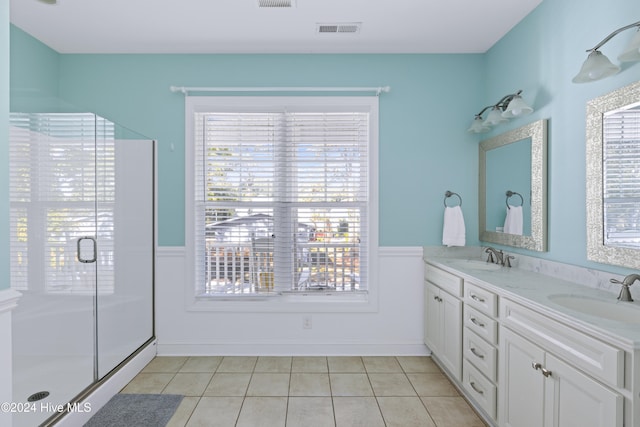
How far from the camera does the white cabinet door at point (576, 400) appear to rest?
A: 1.24 m

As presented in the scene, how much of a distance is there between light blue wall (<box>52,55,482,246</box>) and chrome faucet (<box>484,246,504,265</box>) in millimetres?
273

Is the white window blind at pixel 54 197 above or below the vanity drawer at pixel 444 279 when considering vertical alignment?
above

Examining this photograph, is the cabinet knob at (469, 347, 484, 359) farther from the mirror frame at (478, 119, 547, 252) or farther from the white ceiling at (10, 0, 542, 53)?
the white ceiling at (10, 0, 542, 53)

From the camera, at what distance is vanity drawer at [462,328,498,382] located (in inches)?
79.8

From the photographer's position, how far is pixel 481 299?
7.09 feet

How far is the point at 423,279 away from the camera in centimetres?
318

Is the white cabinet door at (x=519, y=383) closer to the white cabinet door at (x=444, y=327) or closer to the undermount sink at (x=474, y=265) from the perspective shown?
the white cabinet door at (x=444, y=327)

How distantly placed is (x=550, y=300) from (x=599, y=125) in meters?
0.96

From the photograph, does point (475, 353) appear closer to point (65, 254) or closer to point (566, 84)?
point (566, 84)

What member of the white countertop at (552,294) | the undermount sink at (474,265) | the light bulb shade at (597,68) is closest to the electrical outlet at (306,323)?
the white countertop at (552,294)

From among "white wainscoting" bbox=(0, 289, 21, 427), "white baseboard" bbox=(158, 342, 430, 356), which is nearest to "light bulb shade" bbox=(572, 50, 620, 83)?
"white baseboard" bbox=(158, 342, 430, 356)

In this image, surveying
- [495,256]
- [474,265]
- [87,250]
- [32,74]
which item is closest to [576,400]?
[474,265]

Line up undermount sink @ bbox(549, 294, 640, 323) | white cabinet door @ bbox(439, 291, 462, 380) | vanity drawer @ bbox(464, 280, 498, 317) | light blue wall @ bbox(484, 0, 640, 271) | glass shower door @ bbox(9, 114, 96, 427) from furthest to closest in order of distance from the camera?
white cabinet door @ bbox(439, 291, 462, 380) < glass shower door @ bbox(9, 114, 96, 427) < vanity drawer @ bbox(464, 280, 498, 317) < light blue wall @ bbox(484, 0, 640, 271) < undermount sink @ bbox(549, 294, 640, 323)

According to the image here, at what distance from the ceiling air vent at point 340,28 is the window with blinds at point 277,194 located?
567 millimetres
